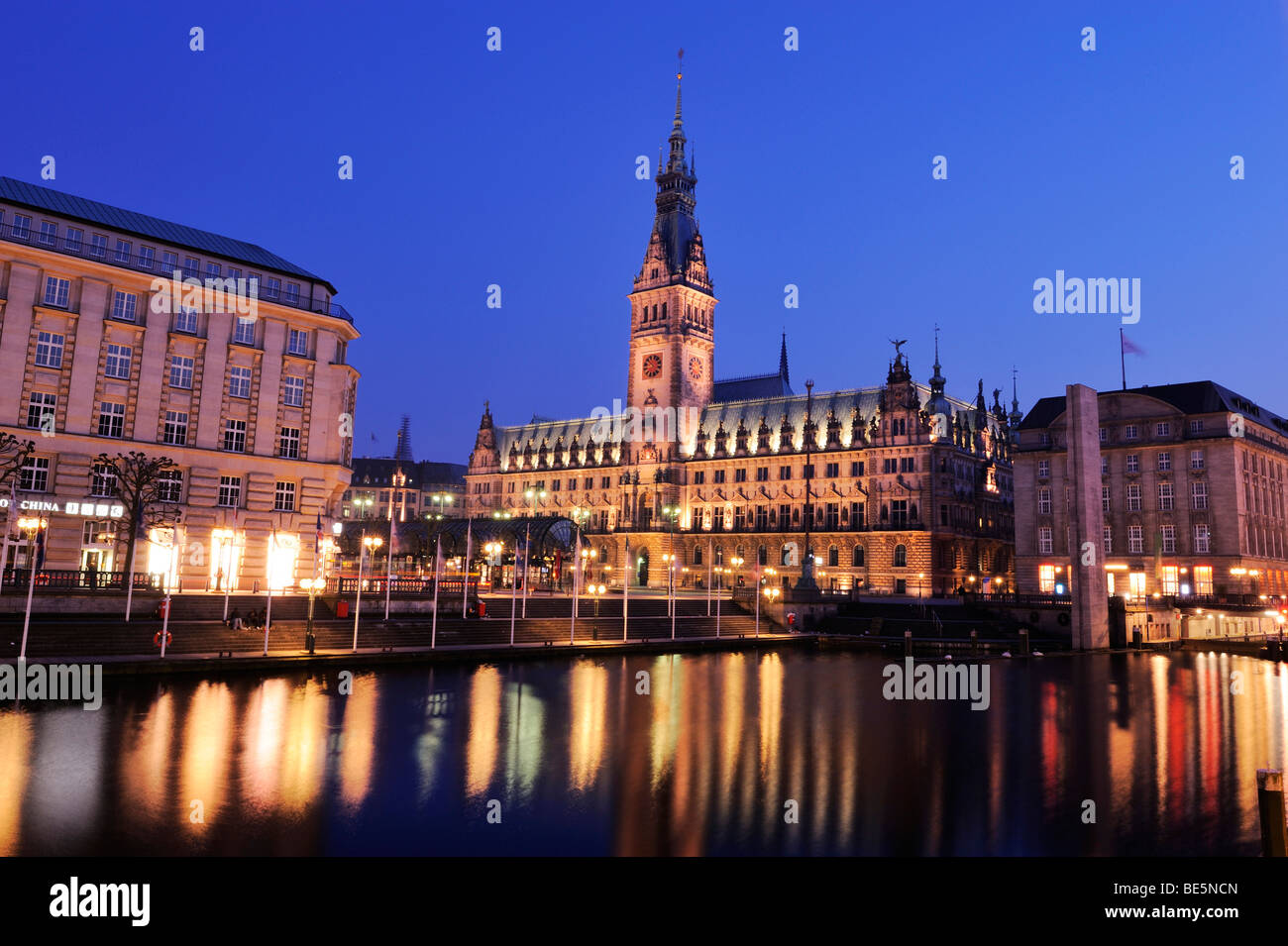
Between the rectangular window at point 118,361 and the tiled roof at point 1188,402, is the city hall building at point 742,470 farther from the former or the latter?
the rectangular window at point 118,361

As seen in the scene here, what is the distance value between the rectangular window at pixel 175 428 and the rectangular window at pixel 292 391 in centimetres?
665

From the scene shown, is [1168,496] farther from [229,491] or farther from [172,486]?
[172,486]

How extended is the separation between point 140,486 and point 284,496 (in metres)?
12.6

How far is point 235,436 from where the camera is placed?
5916 cm

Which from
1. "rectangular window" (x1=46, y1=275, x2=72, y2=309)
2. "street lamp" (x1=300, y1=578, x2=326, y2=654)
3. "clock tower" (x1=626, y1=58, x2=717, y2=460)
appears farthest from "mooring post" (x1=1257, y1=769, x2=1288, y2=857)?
"clock tower" (x1=626, y1=58, x2=717, y2=460)

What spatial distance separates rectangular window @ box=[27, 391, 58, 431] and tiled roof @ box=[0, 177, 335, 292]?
11.8 metres

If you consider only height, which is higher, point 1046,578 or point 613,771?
point 1046,578

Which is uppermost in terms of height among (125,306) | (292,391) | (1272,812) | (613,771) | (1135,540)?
(125,306)

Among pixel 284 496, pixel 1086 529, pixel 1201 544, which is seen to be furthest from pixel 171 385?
pixel 1201 544
